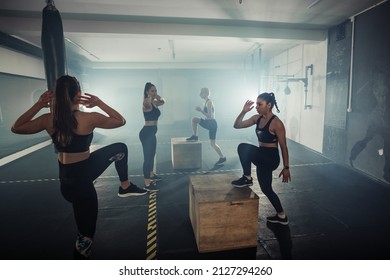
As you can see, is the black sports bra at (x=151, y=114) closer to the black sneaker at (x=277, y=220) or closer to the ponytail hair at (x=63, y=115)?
the ponytail hair at (x=63, y=115)

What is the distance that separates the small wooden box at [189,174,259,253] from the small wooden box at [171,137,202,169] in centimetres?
392

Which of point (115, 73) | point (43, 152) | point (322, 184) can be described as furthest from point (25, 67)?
point (322, 184)

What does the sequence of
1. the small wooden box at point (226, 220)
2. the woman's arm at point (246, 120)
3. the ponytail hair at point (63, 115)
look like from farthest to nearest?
the woman's arm at point (246, 120) < the small wooden box at point (226, 220) < the ponytail hair at point (63, 115)

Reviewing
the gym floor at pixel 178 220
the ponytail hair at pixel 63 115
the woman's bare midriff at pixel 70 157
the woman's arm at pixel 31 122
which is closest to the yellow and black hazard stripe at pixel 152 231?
the gym floor at pixel 178 220

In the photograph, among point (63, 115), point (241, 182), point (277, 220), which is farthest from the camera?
point (277, 220)

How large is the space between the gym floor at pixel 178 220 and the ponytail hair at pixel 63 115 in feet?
5.44

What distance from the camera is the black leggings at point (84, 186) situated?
2873 millimetres

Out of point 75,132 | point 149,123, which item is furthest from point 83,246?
point 149,123

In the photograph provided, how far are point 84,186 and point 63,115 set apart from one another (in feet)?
2.78

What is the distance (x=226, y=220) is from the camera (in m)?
3.27

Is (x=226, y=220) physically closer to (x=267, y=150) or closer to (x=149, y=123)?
(x=267, y=150)

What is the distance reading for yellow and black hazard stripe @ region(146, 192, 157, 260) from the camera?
11.0ft

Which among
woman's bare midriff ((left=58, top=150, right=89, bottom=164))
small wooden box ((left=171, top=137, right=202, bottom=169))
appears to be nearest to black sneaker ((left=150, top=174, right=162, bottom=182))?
small wooden box ((left=171, top=137, right=202, bottom=169))

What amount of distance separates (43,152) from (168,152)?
516 centimetres
